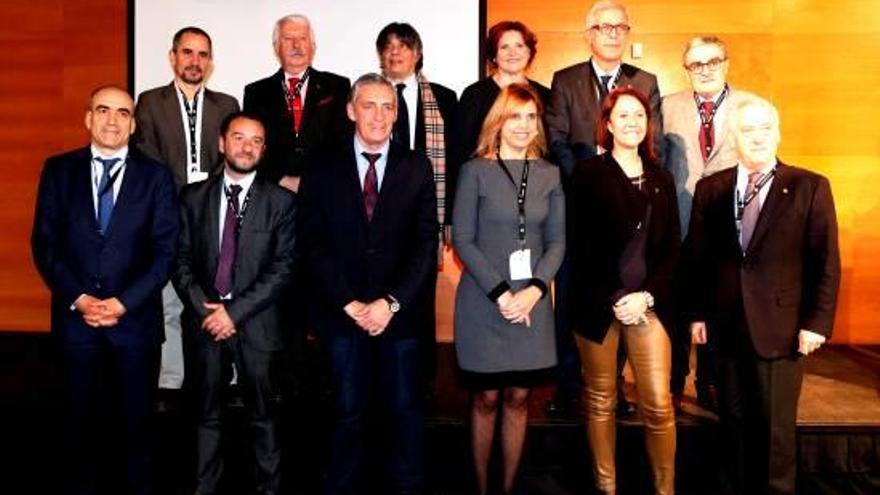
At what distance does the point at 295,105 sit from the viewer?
385 cm

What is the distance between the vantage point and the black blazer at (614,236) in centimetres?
292

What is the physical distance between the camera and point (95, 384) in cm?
303

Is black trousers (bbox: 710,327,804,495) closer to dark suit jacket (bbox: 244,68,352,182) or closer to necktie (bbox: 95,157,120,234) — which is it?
dark suit jacket (bbox: 244,68,352,182)

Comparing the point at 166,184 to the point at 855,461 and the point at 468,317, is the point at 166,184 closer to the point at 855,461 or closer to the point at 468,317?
the point at 468,317

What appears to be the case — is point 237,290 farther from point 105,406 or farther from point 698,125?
point 698,125

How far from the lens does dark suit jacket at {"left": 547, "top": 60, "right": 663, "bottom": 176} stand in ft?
11.8

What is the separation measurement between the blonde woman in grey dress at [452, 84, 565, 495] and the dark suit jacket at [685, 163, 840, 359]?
0.62 metres

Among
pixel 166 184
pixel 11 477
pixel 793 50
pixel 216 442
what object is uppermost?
pixel 793 50

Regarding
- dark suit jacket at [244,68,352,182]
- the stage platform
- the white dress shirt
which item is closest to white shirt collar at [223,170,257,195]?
the white dress shirt

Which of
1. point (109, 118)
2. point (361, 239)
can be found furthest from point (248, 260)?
point (109, 118)

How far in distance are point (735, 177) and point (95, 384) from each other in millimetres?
2494

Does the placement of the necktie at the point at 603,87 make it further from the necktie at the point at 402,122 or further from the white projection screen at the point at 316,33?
the white projection screen at the point at 316,33

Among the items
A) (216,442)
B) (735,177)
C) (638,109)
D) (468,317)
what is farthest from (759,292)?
(216,442)

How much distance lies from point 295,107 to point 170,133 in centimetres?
59
